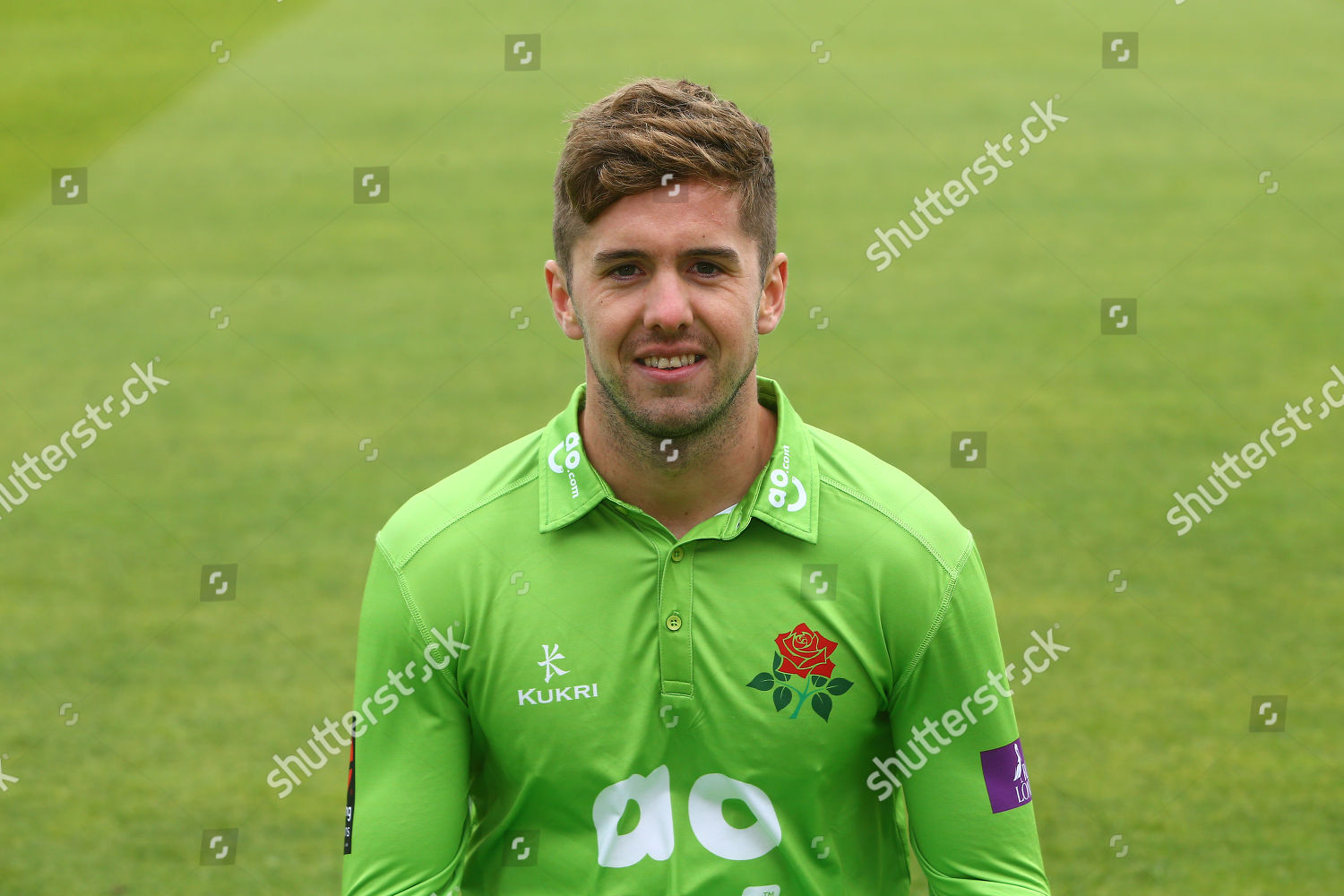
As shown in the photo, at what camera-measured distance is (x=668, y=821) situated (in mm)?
2740

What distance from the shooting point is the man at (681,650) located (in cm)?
272

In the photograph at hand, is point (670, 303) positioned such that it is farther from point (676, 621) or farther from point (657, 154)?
point (676, 621)

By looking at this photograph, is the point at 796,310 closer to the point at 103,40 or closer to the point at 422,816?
the point at 422,816

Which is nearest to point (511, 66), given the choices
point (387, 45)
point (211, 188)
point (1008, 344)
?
point (387, 45)

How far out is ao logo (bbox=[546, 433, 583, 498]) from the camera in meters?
2.83

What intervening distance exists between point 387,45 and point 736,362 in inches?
522

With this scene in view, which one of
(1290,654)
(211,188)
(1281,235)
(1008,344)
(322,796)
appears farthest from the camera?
(211,188)

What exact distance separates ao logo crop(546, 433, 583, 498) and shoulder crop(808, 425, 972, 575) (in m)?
0.45

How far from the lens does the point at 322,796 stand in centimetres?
555

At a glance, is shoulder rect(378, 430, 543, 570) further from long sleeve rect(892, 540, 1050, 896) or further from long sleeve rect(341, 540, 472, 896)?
long sleeve rect(892, 540, 1050, 896)

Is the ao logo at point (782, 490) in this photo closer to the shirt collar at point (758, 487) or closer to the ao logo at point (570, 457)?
the shirt collar at point (758, 487)

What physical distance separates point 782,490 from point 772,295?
0.38 metres

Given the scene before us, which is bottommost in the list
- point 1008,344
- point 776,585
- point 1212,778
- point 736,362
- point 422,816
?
point 1212,778

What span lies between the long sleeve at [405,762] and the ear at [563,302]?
1.84 ft
